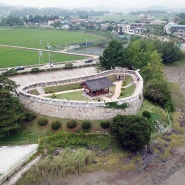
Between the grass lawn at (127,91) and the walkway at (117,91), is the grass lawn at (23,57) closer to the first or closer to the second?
the walkway at (117,91)

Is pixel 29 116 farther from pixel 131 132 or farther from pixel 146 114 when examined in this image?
pixel 146 114

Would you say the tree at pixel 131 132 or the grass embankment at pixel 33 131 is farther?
the grass embankment at pixel 33 131

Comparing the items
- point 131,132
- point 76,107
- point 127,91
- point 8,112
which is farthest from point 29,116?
point 127,91

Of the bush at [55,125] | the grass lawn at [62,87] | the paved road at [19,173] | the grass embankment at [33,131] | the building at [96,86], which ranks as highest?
the building at [96,86]

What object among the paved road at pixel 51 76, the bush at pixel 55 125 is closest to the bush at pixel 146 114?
the bush at pixel 55 125

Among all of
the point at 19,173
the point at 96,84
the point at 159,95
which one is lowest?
the point at 19,173

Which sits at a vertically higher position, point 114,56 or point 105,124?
point 114,56
